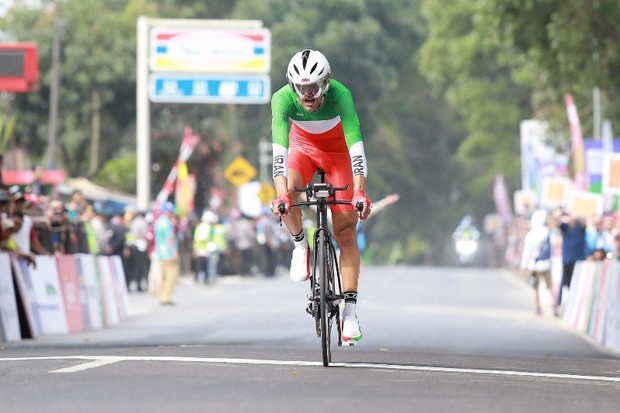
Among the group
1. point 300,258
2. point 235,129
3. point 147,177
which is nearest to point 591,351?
point 300,258

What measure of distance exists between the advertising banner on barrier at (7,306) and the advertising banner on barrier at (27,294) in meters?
0.19

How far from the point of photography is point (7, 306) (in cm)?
2064

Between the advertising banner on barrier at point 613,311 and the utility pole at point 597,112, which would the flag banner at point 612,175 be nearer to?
the advertising banner on barrier at point 613,311

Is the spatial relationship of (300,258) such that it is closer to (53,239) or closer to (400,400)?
(400,400)

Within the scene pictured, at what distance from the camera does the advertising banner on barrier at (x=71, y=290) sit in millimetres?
23625

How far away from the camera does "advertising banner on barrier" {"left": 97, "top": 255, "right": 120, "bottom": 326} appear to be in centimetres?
2652

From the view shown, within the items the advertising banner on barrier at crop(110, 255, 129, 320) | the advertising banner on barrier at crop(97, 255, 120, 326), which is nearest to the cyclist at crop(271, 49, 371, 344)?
the advertising banner on barrier at crop(97, 255, 120, 326)

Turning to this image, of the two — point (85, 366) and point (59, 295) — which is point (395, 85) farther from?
point (85, 366)


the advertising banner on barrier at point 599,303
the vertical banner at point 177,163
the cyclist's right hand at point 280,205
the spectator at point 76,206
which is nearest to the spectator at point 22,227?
the advertising banner on barrier at point 599,303

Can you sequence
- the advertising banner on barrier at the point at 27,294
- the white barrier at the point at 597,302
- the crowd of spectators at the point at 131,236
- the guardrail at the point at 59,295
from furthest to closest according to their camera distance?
1. the crowd of spectators at the point at 131,236
2. the white barrier at the point at 597,302
3. the advertising banner on barrier at the point at 27,294
4. the guardrail at the point at 59,295

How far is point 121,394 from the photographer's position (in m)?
10.5

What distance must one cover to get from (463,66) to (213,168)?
69.3ft

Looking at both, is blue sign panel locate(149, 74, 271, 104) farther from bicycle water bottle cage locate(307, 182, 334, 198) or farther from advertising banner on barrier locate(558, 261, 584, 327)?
bicycle water bottle cage locate(307, 182, 334, 198)

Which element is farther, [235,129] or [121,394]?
[235,129]
